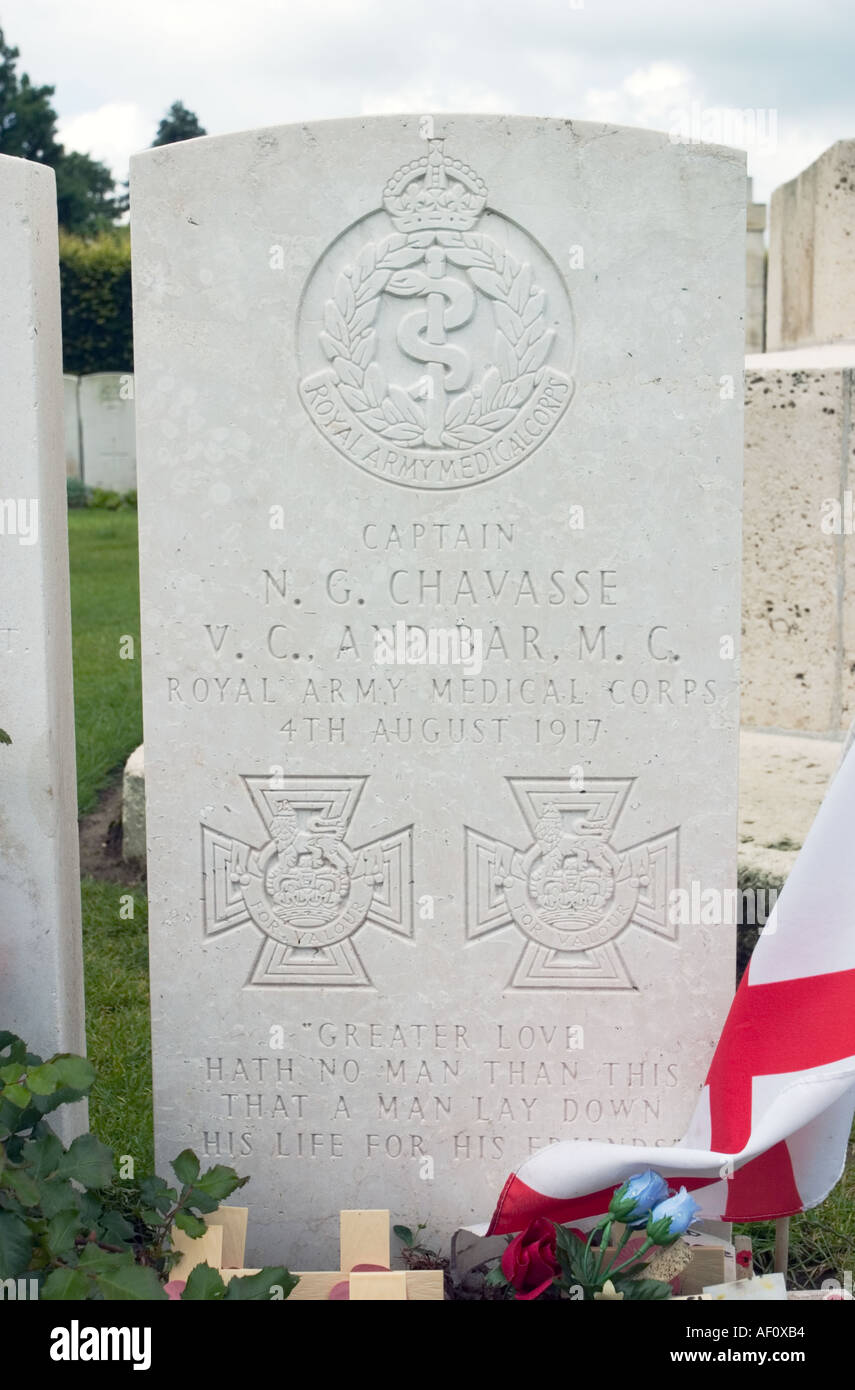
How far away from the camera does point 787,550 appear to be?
4273 mm

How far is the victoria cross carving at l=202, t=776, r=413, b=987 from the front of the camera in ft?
8.77

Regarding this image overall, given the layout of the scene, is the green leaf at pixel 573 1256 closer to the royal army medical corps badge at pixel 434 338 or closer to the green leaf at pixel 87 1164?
the green leaf at pixel 87 1164

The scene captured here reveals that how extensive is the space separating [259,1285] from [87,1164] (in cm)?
36

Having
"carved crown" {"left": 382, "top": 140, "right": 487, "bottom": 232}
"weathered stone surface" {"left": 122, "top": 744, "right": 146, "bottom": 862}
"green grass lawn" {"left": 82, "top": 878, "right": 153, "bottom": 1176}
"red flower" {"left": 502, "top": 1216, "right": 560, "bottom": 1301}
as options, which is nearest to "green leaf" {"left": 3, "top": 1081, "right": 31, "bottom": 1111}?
"green grass lawn" {"left": 82, "top": 878, "right": 153, "bottom": 1176}

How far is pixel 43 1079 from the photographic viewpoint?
2104mm

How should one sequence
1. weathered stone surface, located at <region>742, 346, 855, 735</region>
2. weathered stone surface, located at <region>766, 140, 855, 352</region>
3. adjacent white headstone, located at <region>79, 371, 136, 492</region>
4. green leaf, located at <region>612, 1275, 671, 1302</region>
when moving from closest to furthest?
green leaf, located at <region>612, 1275, 671, 1302</region> → weathered stone surface, located at <region>742, 346, 855, 735</region> → weathered stone surface, located at <region>766, 140, 855, 352</region> → adjacent white headstone, located at <region>79, 371, 136, 492</region>

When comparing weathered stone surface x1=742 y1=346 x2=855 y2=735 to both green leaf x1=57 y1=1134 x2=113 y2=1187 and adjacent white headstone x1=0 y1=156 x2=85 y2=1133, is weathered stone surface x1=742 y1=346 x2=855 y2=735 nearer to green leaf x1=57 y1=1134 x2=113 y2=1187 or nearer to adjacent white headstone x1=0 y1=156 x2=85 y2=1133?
adjacent white headstone x1=0 y1=156 x2=85 y2=1133

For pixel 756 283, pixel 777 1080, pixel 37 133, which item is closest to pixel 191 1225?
pixel 777 1080

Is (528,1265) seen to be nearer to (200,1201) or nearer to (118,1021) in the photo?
(200,1201)

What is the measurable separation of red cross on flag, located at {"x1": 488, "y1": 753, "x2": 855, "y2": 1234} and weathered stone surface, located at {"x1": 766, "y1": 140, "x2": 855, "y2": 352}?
9.93 feet

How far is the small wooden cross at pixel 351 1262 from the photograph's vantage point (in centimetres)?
231

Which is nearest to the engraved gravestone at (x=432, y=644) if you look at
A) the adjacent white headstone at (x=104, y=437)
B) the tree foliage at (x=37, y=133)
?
the adjacent white headstone at (x=104, y=437)

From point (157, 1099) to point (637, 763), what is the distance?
1.22m
